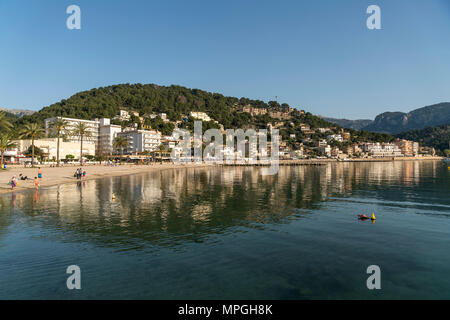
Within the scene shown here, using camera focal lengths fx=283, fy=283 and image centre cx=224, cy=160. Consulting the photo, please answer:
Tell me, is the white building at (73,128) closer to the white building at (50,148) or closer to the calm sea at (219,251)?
the white building at (50,148)

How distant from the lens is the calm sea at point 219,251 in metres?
12.1

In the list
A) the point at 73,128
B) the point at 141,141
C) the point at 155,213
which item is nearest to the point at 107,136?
the point at 73,128

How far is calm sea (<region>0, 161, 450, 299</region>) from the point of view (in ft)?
39.5

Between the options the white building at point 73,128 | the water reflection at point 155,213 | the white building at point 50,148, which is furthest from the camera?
the white building at point 73,128

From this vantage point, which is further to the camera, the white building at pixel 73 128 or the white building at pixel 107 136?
the white building at pixel 107 136

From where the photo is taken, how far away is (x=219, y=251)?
1656 centimetres

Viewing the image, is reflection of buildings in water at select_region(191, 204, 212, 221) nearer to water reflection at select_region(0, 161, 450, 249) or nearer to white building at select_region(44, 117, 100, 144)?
water reflection at select_region(0, 161, 450, 249)

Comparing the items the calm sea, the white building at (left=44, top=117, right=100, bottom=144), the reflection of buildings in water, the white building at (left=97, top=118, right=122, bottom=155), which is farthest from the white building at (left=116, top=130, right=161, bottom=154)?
the reflection of buildings in water

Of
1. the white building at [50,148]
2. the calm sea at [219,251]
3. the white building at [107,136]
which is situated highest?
the white building at [107,136]

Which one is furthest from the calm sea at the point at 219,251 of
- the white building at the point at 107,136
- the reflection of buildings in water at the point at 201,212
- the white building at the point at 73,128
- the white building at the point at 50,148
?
the white building at the point at 107,136

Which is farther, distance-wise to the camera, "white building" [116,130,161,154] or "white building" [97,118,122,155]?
"white building" [97,118,122,155]
